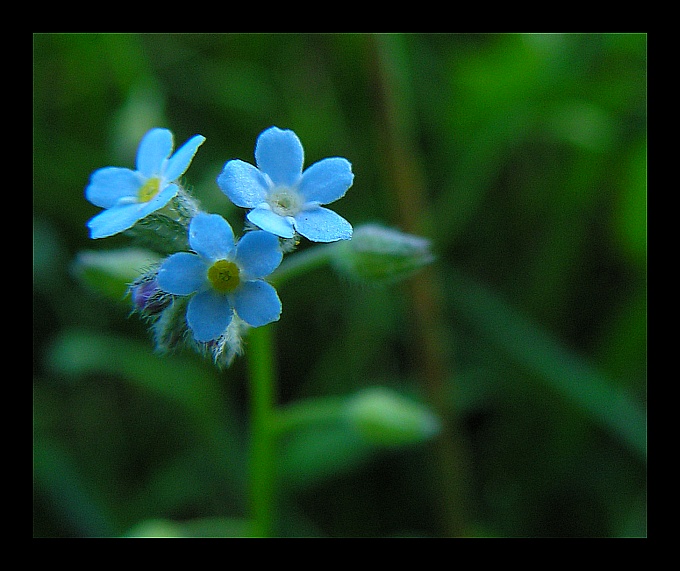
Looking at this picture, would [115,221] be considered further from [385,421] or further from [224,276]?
A: [385,421]

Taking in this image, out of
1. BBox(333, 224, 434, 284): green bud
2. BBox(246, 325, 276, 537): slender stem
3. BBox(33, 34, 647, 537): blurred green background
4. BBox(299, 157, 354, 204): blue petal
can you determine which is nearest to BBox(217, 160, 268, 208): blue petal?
BBox(299, 157, 354, 204): blue petal

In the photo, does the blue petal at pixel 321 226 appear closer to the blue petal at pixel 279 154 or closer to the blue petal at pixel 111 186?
the blue petal at pixel 279 154

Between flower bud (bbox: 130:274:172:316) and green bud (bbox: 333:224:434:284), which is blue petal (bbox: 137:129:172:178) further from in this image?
green bud (bbox: 333:224:434:284)

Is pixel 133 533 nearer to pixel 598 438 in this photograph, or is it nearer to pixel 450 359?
pixel 450 359

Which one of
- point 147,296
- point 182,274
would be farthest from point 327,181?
point 147,296
